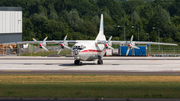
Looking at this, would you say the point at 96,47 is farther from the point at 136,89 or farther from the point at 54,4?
the point at 54,4

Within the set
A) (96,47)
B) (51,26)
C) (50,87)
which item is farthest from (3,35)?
(50,87)

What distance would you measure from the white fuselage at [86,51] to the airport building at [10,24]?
45.6m

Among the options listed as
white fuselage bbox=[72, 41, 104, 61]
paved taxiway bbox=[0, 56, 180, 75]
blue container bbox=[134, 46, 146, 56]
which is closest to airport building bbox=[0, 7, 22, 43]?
blue container bbox=[134, 46, 146, 56]

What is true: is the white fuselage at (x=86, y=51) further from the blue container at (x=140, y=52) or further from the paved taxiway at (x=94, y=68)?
the blue container at (x=140, y=52)

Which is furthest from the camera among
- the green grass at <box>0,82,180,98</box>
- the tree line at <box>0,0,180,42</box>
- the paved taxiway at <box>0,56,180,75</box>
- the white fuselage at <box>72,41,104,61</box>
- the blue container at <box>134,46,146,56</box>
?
the tree line at <box>0,0,180,42</box>

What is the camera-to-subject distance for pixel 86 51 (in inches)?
1540

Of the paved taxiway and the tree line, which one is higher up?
the tree line

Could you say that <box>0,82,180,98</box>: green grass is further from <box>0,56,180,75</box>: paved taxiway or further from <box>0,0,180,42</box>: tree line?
<box>0,0,180,42</box>: tree line

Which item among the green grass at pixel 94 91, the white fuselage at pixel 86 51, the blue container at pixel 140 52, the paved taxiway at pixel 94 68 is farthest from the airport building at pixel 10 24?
the green grass at pixel 94 91

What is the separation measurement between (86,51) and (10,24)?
169 feet

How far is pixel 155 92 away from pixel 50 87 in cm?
705

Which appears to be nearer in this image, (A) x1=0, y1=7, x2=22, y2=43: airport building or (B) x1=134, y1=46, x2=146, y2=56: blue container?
(B) x1=134, y1=46, x2=146, y2=56: blue container

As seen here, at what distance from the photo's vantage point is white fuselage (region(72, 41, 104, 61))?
125ft

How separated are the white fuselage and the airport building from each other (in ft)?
150
